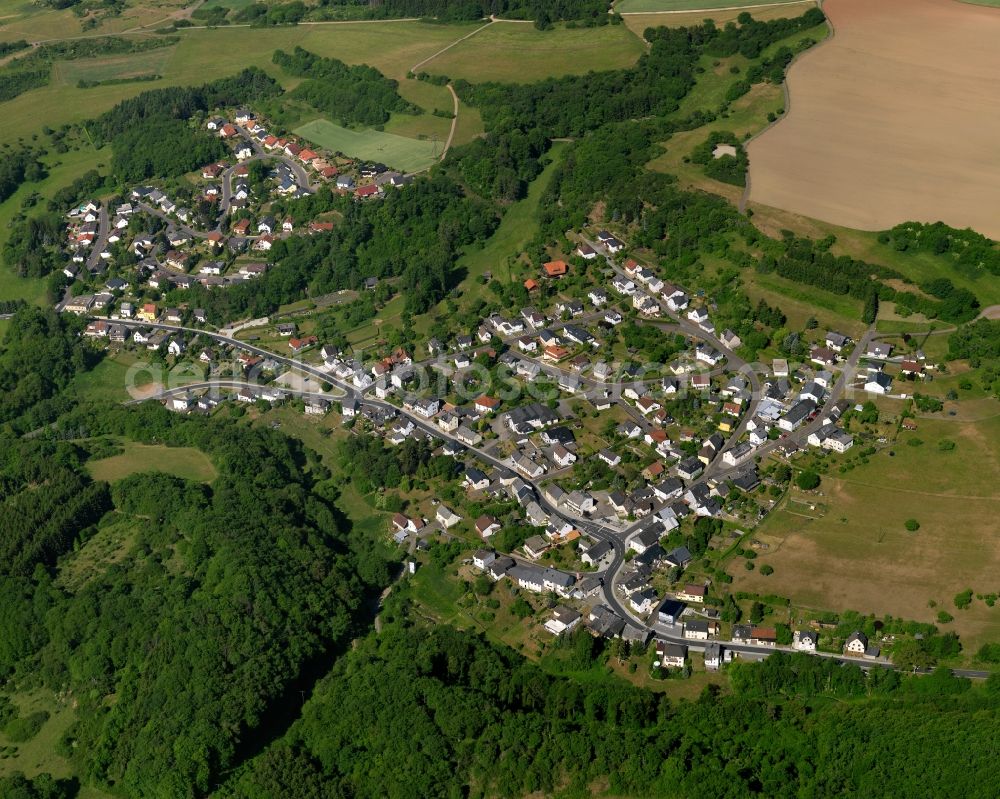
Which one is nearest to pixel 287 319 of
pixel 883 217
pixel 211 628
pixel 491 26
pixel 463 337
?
pixel 463 337

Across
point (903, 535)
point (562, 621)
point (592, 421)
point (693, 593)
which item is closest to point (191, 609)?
point (562, 621)

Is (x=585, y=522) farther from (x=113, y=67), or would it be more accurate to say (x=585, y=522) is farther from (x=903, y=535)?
(x=113, y=67)

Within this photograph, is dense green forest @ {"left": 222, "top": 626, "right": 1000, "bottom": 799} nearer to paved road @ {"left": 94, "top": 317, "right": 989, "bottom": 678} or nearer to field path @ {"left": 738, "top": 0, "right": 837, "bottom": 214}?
paved road @ {"left": 94, "top": 317, "right": 989, "bottom": 678}

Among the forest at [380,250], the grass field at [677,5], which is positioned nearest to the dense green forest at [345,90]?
the forest at [380,250]

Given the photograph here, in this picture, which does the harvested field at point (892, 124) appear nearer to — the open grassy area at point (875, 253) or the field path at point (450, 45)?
the open grassy area at point (875, 253)

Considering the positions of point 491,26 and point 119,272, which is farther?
point 491,26

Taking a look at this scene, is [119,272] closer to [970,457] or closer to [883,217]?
[883,217]
